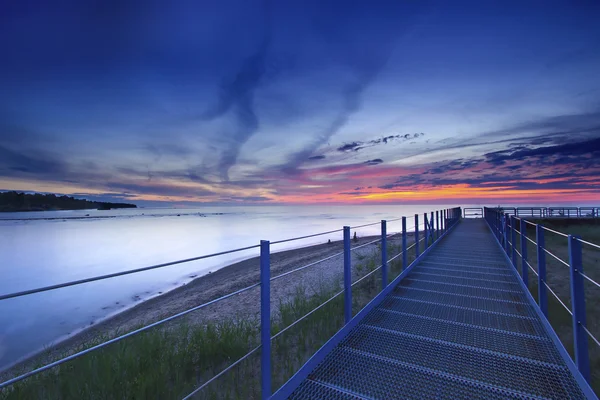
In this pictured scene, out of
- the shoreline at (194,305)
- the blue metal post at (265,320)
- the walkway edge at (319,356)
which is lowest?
the shoreline at (194,305)

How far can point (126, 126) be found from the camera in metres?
21.0

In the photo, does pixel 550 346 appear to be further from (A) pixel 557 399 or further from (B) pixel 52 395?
(B) pixel 52 395

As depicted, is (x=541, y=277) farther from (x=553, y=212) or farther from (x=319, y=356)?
(x=553, y=212)

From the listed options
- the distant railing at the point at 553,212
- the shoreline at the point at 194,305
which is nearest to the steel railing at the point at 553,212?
the distant railing at the point at 553,212

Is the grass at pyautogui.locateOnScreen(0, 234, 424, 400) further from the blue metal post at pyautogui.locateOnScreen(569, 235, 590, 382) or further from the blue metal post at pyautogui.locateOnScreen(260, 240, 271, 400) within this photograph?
the blue metal post at pyautogui.locateOnScreen(569, 235, 590, 382)

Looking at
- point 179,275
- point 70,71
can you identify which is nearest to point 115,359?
point 179,275

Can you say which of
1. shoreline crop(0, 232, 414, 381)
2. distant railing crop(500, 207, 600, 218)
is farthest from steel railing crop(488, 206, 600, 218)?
shoreline crop(0, 232, 414, 381)

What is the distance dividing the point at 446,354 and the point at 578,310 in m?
1.09

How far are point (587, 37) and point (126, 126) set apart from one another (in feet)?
82.4

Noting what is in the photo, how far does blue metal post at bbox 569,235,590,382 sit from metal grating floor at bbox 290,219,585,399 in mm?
194

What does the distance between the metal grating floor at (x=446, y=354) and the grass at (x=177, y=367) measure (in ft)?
2.26

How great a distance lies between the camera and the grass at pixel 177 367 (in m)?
2.73

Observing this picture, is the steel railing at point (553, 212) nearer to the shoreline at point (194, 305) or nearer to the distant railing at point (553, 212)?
the distant railing at point (553, 212)

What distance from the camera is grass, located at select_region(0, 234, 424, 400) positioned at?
8.96 ft
